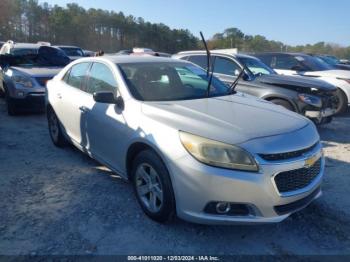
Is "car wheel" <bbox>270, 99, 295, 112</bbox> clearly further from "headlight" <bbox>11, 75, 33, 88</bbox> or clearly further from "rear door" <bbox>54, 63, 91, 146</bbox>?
"headlight" <bbox>11, 75, 33, 88</bbox>

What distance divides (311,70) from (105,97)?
8.11m

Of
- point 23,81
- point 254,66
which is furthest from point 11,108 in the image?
point 254,66

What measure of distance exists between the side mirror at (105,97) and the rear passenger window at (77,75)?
114cm

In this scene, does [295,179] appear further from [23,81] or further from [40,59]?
[40,59]

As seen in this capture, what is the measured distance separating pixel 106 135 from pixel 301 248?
7.74 feet

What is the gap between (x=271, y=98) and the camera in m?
7.14

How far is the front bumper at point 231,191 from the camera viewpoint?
2.92 m

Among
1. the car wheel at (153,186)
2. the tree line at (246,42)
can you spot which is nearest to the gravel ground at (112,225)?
the car wheel at (153,186)

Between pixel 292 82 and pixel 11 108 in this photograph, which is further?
pixel 11 108

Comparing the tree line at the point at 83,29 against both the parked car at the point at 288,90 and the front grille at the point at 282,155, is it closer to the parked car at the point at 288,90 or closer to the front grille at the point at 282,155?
the parked car at the point at 288,90

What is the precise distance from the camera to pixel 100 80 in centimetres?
457

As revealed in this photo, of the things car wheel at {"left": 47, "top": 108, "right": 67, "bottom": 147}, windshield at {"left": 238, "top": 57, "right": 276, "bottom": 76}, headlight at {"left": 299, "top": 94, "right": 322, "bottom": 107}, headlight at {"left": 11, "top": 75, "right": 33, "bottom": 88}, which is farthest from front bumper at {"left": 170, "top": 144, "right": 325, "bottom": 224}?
headlight at {"left": 11, "top": 75, "right": 33, "bottom": 88}

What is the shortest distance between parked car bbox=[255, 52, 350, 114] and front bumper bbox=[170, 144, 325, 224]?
7.46m

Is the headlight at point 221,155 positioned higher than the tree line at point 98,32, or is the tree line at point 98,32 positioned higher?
the tree line at point 98,32
